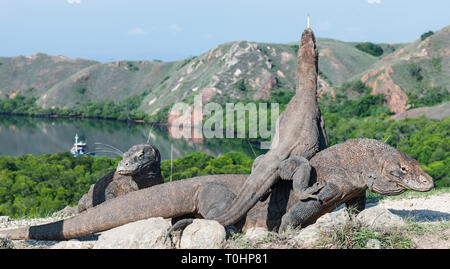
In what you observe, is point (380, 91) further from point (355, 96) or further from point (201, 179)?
point (201, 179)

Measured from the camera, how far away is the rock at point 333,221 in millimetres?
5914

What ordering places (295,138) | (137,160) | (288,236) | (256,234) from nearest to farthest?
(288,236) < (256,234) < (295,138) < (137,160)

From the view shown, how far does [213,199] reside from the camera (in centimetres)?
683

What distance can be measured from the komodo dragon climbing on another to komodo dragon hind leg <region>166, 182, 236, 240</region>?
3.54 feet

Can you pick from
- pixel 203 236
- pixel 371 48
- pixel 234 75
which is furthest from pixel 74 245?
pixel 371 48

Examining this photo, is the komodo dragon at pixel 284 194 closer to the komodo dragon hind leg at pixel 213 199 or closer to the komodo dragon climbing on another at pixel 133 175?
the komodo dragon hind leg at pixel 213 199

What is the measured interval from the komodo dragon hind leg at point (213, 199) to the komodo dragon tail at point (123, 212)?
143mm

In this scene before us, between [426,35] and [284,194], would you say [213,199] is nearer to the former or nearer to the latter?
[284,194]

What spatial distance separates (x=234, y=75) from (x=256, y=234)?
221ft

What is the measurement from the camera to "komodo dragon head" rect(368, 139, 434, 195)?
6520mm

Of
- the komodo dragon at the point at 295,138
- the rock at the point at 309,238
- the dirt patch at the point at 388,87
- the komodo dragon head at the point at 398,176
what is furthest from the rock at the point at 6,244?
the dirt patch at the point at 388,87

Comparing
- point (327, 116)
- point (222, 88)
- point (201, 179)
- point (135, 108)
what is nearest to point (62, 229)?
point (201, 179)

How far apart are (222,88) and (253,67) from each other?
306 inches

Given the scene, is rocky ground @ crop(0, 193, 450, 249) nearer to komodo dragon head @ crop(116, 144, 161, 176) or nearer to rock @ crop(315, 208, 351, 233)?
rock @ crop(315, 208, 351, 233)
